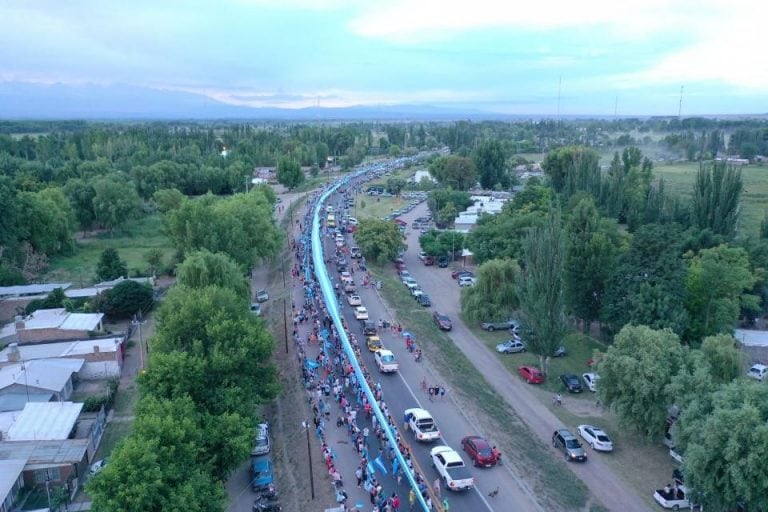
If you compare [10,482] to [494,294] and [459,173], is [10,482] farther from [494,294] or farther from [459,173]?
[459,173]

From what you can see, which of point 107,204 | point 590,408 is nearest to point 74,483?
point 590,408

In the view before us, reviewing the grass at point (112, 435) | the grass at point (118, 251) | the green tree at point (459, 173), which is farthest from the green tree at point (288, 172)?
the grass at point (112, 435)

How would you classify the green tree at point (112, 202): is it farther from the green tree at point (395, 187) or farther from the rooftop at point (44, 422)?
the green tree at point (395, 187)

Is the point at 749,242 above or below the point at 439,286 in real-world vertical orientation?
above

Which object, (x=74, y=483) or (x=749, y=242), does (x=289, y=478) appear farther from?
(x=749, y=242)

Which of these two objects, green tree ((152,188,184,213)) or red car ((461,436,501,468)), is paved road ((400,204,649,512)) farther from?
green tree ((152,188,184,213))
